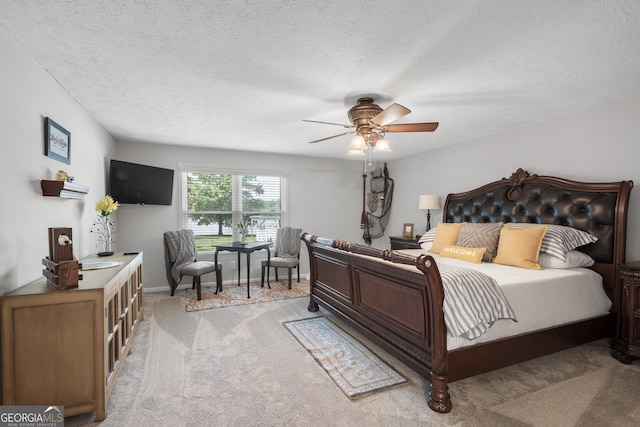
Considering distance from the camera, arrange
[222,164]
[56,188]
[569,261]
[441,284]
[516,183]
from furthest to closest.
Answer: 1. [222,164]
2. [516,183]
3. [569,261]
4. [56,188]
5. [441,284]

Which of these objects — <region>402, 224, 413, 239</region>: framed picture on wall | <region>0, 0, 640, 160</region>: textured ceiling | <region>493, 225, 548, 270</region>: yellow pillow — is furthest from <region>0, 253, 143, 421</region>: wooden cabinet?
<region>402, 224, 413, 239</region>: framed picture on wall

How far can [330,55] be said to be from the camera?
212 centimetres

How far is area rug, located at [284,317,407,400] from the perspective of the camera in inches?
87.9

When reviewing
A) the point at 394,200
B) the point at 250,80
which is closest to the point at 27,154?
the point at 250,80

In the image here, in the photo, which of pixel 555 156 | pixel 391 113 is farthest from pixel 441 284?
pixel 555 156

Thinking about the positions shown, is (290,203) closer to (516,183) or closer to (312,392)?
(516,183)

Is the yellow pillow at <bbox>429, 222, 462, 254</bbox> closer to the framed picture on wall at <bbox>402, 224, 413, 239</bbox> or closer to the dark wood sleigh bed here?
the dark wood sleigh bed

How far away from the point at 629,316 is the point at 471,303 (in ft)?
5.40

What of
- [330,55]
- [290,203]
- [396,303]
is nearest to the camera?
[330,55]

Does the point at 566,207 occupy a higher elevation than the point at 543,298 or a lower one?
higher

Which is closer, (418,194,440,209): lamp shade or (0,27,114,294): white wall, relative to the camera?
(0,27,114,294): white wall

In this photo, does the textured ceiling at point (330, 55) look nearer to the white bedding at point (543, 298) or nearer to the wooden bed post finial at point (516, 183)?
the wooden bed post finial at point (516, 183)

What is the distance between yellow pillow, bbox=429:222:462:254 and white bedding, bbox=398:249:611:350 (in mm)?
801

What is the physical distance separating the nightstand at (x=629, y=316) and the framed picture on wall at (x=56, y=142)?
466cm
